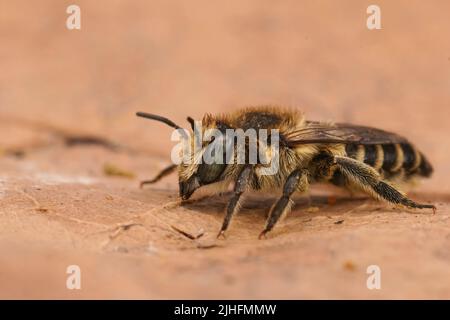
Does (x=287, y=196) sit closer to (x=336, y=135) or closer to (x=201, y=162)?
(x=201, y=162)

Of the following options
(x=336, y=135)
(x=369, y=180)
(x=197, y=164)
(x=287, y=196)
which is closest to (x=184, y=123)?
(x=336, y=135)

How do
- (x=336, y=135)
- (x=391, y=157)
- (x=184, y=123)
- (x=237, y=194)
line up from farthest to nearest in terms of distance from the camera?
1. (x=184, y=123)
2. (x=391, y=157)
3. (x=336, y=135)
4. (x=237, y=194)

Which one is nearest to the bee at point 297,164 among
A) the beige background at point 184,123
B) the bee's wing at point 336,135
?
the bee's wing at point 336,135

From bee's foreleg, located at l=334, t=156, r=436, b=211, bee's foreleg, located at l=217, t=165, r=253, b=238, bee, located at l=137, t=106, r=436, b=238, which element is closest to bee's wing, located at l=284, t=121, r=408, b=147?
bee, located at l=137, t=106, r=436, b=238

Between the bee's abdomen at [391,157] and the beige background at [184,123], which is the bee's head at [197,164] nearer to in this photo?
the beige background at [184,123]

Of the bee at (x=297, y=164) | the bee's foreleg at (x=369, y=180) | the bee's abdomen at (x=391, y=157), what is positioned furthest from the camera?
the bee's abdomen at (x=391, y=157)

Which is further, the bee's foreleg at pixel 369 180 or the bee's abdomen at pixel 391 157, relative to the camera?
the bee's abdomen at pixel 391 157
